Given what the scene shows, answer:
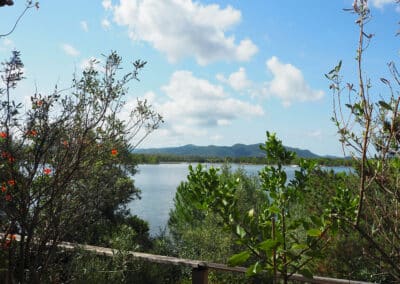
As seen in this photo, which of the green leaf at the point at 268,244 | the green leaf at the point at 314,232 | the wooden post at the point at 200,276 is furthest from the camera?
the wooden post at the point at 200,276

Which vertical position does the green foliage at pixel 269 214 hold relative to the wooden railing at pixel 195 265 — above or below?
above

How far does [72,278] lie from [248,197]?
5372 mm

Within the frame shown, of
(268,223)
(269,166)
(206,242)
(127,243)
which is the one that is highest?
(269,166)

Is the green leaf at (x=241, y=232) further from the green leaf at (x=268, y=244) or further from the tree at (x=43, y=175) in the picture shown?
the tree at (x=43, y=175)

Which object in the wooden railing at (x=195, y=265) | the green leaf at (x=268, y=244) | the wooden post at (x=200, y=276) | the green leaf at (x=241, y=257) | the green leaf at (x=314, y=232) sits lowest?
the wooden post at (x=200, y=276)

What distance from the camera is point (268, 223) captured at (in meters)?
1.91

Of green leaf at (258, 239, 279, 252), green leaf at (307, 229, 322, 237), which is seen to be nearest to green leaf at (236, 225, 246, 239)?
green leaf at (258, 239, 279, 252)

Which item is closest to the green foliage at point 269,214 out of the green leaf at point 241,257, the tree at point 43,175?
the green leaf at point 241,257

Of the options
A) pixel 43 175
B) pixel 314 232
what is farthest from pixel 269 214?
pixel 43 175

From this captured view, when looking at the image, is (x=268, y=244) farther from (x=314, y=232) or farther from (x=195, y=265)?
(x=195, y=265)

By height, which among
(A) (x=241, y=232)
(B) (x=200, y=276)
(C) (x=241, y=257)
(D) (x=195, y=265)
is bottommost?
(B) (x=200, y=276)

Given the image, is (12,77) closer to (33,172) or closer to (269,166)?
(33,172)

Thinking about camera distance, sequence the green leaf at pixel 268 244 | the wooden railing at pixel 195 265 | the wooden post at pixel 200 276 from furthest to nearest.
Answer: the wooden post at pixel 200 276, the wooden railing at pixel 195 265, the green leaf at pixel 268 244

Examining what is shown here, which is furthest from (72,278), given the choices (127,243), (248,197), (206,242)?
(248,197)
